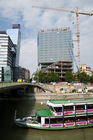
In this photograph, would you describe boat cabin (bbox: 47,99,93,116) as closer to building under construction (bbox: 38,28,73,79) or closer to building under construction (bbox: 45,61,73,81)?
building under construction (bbox: 45,61,73,81)

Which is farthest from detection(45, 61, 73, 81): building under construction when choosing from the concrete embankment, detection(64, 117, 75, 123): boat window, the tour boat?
detection(64, 117, 75, 123): boat window

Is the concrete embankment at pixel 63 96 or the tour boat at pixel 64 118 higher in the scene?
the tour boat at pixel 64 118

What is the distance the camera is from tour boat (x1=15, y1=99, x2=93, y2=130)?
16203mm

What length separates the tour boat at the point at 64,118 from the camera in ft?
53.2

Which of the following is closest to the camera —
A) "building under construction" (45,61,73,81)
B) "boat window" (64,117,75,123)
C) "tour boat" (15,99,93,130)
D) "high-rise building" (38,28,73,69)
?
"tour boat" (15,99,93,130)

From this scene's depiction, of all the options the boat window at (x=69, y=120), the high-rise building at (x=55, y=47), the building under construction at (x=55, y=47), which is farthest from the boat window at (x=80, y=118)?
the high-rise building at (x=55, y=47)

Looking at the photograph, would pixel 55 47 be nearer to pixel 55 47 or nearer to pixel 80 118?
pixel 55 47

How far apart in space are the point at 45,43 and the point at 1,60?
4152 cm

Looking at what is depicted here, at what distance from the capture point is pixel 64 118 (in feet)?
55.1

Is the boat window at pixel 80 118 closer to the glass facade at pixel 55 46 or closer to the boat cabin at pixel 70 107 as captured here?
the boat cabin at pixel 70 107

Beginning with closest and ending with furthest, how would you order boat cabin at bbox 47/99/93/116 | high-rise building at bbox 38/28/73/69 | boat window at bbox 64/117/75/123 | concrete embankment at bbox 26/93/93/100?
boat cabin at bbox 47/99/93/116 < boat window at bbox 64/117/75/123 < concrete embankment at bbox 26/93/93/100 < high-rise building at bbox 38/28/73/69

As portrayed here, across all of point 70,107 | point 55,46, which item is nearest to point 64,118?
point 70,107

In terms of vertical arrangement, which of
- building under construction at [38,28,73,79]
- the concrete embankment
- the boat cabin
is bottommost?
the concrete embankment

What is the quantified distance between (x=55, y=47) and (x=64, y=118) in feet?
295
